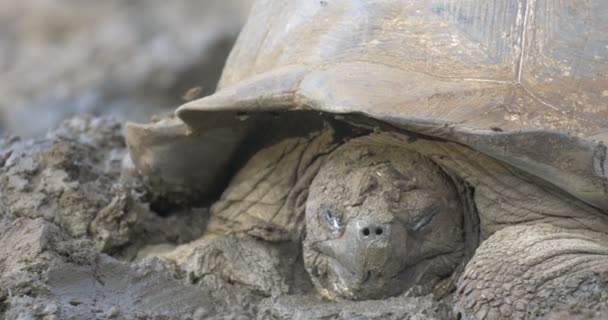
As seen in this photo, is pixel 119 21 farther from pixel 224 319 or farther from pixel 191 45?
pixel 224 319

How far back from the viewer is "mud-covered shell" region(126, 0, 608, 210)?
7.77ft

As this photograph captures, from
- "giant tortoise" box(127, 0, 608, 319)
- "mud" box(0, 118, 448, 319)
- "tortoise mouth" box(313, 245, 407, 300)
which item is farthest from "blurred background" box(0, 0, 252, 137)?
"tortoise mouth" box(313, 245, 407, 300)

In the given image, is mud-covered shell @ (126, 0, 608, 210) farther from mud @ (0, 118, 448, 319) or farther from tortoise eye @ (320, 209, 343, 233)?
mud @ (0, 118, 448, 319)

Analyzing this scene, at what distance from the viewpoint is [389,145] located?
8.96 feet

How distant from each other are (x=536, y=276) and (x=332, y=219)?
1.93 feet

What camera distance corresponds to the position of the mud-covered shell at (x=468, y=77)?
237cm

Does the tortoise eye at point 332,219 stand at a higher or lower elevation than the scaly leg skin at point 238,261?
higher

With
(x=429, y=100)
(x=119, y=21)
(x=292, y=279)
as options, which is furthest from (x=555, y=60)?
(x=119, y=21)

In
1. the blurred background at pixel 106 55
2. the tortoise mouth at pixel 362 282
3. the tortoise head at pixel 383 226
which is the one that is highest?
the blurred background at pixel 106 55

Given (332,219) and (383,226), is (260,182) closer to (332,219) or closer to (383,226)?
(332,219)

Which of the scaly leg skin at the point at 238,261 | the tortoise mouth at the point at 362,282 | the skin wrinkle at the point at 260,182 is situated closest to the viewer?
the tortoise mouth at the point at 362,282

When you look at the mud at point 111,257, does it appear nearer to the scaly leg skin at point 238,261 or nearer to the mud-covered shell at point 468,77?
the scaly leg skin at point 238,261

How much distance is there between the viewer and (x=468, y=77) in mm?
2576

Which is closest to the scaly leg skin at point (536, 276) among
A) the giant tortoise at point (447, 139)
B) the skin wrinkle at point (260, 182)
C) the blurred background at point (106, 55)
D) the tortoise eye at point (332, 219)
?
the giant tortoise at point (447, 139)
